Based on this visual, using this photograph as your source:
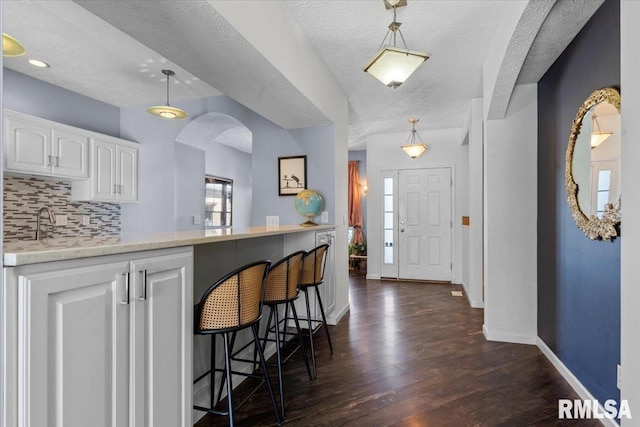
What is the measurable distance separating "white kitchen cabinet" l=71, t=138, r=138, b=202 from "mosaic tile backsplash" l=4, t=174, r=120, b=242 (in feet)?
0.54

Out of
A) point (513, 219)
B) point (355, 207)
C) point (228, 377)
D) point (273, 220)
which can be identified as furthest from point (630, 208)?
point (355, 207)

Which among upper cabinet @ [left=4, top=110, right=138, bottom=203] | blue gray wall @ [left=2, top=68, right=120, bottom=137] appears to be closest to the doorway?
upper cabinet @ [left=4, top=110, right=138, bottom=203]

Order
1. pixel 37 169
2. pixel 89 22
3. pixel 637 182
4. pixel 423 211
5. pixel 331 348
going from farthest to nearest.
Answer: pixel 423 211, pixel 37 169, pixel 331 348, pixel 89 22, pixel 637 182

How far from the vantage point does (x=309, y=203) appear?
352 cm

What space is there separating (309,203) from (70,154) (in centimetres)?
253

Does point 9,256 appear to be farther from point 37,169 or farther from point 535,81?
point 535,81

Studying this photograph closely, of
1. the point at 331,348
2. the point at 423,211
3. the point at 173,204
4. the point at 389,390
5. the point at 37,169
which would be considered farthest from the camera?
the point at 423,211

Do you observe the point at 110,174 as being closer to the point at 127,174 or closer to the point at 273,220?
the point at 127,174

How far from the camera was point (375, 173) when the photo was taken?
20.4ft

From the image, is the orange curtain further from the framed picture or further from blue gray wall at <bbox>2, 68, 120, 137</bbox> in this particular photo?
blue gray wall at <bbox>2, 68, 120, 137</bbox>

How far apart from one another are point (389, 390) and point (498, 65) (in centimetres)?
247

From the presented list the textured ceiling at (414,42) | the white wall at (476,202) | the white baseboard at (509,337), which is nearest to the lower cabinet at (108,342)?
the textured ceiling at (414,42)

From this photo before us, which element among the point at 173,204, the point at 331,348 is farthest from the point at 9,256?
the point at 173,204

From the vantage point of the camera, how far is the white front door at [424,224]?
5.84 meters
